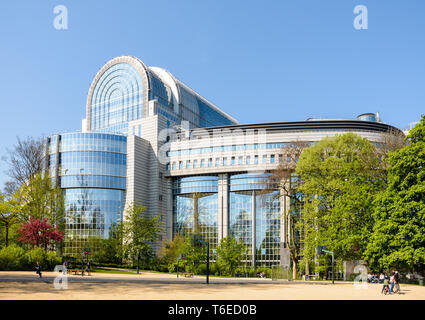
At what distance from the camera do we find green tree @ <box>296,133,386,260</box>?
48.5 meters

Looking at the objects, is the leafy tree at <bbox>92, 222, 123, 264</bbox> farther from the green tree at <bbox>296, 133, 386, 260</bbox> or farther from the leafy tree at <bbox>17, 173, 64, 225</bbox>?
the green tree at <bbox>296, 133, 386, 260</bbox>

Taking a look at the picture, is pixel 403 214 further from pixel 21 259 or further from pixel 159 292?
pixel 21 259

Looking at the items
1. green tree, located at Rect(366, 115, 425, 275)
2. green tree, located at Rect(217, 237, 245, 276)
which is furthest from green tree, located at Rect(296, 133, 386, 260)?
green tree, located at Rect(217, 237, 245, 276)

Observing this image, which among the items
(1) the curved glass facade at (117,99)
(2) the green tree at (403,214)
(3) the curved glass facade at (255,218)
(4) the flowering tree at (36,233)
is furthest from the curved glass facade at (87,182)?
(2) the green tree at (403,214)

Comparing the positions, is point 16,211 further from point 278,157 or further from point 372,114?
point 372,114

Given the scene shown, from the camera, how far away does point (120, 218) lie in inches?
3351

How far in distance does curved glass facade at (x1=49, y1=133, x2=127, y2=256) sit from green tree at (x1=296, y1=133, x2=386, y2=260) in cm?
4352

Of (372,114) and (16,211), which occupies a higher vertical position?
Answer: (372,114)

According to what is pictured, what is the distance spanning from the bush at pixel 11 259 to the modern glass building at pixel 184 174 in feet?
100

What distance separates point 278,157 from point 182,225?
25.3m

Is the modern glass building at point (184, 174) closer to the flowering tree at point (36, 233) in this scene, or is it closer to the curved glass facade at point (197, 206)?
the curved glass facade at point (197, 206)

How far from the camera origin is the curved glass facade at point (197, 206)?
290ft
